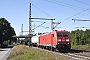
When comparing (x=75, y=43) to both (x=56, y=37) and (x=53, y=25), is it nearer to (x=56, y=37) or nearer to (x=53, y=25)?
(x=53, y=25)

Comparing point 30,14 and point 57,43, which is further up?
point 30,14

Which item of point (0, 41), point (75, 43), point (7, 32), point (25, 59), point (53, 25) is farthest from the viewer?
point (7, 32)

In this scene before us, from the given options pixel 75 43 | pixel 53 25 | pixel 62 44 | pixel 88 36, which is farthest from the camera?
pixel 75 43

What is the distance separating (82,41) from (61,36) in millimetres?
33507

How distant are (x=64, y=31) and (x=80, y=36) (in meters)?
32.6

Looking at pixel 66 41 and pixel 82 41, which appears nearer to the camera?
pixel 66 41

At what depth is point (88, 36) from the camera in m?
65.7

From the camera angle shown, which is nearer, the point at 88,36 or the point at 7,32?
the point at 88,36

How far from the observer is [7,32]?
111688 mm

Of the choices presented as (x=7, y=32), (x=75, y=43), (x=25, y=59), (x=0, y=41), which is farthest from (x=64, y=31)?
(x=7, y=32)

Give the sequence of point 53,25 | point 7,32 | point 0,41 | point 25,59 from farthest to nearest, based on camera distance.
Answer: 1. point 7,32
2. point 0,41
3. point 53,25
4. point 25,59

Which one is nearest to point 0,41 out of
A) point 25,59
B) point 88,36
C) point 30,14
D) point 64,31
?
point 88,36

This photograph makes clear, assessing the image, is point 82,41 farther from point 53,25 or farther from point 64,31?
point 64,31

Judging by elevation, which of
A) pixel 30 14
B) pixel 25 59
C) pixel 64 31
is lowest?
pixel 25 59
